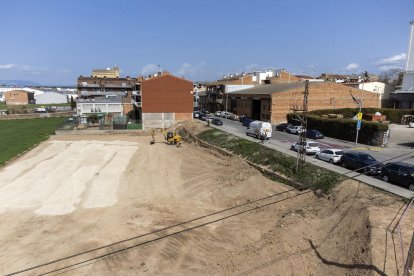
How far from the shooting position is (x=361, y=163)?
28.8 meters

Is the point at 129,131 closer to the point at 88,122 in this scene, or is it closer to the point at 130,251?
the point at 88,122

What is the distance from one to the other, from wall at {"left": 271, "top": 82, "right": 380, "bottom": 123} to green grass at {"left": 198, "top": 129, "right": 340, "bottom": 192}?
17.1 metres

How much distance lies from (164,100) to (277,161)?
4362 cm

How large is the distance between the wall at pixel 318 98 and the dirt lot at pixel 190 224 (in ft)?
93.5

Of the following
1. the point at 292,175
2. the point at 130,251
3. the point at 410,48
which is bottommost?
the point at 130,251

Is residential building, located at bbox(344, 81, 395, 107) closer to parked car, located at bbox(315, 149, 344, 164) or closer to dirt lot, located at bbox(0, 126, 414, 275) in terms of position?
parked car, located at bbox(315, 149, 344, 164)

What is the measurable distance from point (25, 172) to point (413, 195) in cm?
3865

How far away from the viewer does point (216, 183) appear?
32.9 metres

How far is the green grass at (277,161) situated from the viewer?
2680 centimetres

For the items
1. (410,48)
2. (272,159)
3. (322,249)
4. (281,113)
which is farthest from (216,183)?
(410,48)

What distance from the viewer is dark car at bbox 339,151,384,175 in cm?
2720

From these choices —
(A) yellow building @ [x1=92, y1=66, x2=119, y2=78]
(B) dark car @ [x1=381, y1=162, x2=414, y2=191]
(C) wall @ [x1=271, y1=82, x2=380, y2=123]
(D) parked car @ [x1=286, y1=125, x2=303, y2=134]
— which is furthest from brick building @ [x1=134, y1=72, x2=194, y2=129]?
(A) yellow building @ [x1=92, y1=66, x2=119, y2=78]

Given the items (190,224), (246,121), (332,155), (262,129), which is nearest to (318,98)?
(246,121)

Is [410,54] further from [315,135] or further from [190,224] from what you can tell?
[190,224]
